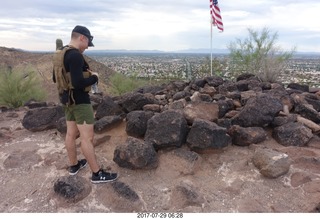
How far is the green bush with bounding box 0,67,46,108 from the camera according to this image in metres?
10.0

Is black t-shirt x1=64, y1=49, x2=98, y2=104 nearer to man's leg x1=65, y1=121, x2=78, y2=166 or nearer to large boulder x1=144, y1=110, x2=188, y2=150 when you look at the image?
man's leg x1=65, y1=121, x2=78, y2=166

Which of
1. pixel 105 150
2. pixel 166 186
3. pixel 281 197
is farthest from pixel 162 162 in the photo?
pixel 281 197

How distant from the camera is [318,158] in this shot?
4.08m

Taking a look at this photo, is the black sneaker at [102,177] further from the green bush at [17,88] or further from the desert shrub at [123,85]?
the desert shrub at [123,85]

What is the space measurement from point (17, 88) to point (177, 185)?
8323 millimetres

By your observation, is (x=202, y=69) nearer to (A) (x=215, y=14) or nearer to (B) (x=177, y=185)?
(A) (x=215, y=14)

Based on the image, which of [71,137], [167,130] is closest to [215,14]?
[167,130]

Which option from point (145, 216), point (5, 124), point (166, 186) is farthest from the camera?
point (5, 124)

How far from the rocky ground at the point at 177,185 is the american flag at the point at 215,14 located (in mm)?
7137

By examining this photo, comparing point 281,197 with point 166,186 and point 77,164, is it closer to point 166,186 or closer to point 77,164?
point 166,186

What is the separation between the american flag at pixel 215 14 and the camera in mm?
10812

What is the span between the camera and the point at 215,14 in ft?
35.8

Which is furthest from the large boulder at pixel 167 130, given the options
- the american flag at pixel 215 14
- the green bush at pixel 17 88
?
the american flag at pixel 215 14

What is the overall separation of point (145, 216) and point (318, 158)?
7.52 feet
